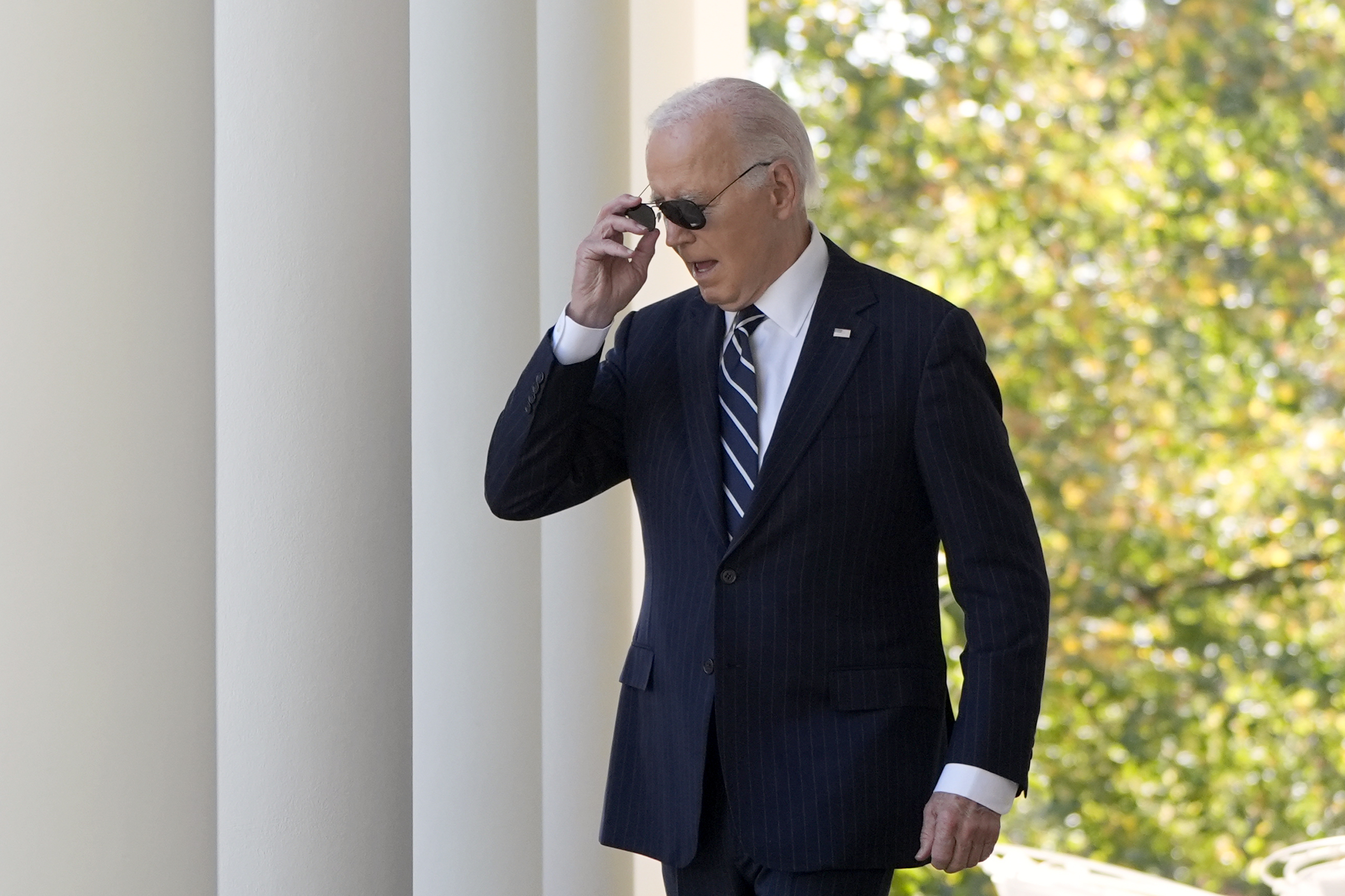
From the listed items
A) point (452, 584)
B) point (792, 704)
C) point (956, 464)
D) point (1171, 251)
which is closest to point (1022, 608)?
point (956, 464)

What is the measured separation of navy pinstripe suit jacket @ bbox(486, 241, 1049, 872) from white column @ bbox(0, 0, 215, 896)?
960 millimetres

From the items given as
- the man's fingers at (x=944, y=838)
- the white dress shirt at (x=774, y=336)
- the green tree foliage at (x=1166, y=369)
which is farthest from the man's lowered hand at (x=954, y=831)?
the green tree foliage at (x=1166, y=369)

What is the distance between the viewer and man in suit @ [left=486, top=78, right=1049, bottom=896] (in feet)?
7.63

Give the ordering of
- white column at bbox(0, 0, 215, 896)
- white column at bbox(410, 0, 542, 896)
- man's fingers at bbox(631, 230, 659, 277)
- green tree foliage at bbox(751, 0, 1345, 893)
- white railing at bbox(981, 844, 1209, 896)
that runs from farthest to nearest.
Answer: green tree foliage at bbox(751, 0, 1345, 893) → white railing at bbox(981, 844, 1209, 896) → white column at bbox(410, 0, 542, 896) → man's fingers at bbox(631, 230, 659, 277) → white column at bbox(0, 0, 215, 896)

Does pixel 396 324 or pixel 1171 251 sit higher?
pixel 1171 251

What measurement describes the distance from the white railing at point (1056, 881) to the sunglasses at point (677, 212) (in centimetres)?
199

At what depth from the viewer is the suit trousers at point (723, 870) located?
2355 mm

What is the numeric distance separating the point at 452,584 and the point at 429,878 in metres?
0.62

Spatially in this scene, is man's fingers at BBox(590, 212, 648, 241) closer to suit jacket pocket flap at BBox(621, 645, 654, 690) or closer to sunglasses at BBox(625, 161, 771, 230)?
sunglasses at BBox(625, 161, 771, 230)

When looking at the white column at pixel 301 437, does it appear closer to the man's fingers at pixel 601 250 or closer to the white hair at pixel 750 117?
the man's fingers at pixel 601 250

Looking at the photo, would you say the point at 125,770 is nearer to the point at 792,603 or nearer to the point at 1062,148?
the point at 792,603

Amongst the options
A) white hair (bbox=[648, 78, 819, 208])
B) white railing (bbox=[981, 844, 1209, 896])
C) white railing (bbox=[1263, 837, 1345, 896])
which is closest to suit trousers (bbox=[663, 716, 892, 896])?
white hair (bbox=[648, 78, 819, 208])

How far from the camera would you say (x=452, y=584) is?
3.13 meters

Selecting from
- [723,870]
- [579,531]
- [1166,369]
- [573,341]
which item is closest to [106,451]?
[573,341]
